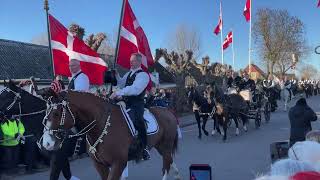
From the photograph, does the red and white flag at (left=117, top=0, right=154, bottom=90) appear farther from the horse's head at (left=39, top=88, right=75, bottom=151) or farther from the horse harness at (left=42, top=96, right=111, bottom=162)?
the horse's head at (left=39, top=88, right=75, bottom=151)

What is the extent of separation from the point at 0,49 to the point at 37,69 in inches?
94.6

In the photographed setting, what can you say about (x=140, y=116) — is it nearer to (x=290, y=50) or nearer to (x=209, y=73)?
(x=209, y=73)

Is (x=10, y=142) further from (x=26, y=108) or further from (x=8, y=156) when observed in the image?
(x=26, y=108)

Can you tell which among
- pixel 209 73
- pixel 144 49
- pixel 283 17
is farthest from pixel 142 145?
pixel 283 17

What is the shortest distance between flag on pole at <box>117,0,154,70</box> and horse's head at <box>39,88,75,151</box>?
2.30 meters

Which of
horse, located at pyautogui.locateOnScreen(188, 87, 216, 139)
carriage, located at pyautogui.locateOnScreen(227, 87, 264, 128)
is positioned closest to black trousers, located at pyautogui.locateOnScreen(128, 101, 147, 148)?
horse, located at pyautogui.locateOnScreen(188, 87, 216, 139)

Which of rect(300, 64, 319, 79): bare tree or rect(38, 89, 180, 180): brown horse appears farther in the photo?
rect(300, 64, 319, 79): bare tree

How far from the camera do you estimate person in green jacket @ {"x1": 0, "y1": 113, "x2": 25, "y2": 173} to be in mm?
9734

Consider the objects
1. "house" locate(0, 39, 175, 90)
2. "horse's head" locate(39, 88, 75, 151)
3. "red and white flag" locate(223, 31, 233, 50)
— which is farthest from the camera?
"red and white flag" locate(223, 31, 233, 50)

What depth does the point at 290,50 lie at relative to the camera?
57.2 metres

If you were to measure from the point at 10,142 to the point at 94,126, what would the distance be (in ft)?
13.6

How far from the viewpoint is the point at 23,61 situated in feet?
94.6

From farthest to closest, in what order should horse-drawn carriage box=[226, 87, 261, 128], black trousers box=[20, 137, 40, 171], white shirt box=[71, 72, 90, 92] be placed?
horse-drawn carriage box=[226, 87, 261, 128], black trousers box=[20, 137, 40, 171], white shirt box=[71, 72, 90, 92]

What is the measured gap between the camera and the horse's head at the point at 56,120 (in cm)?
600
